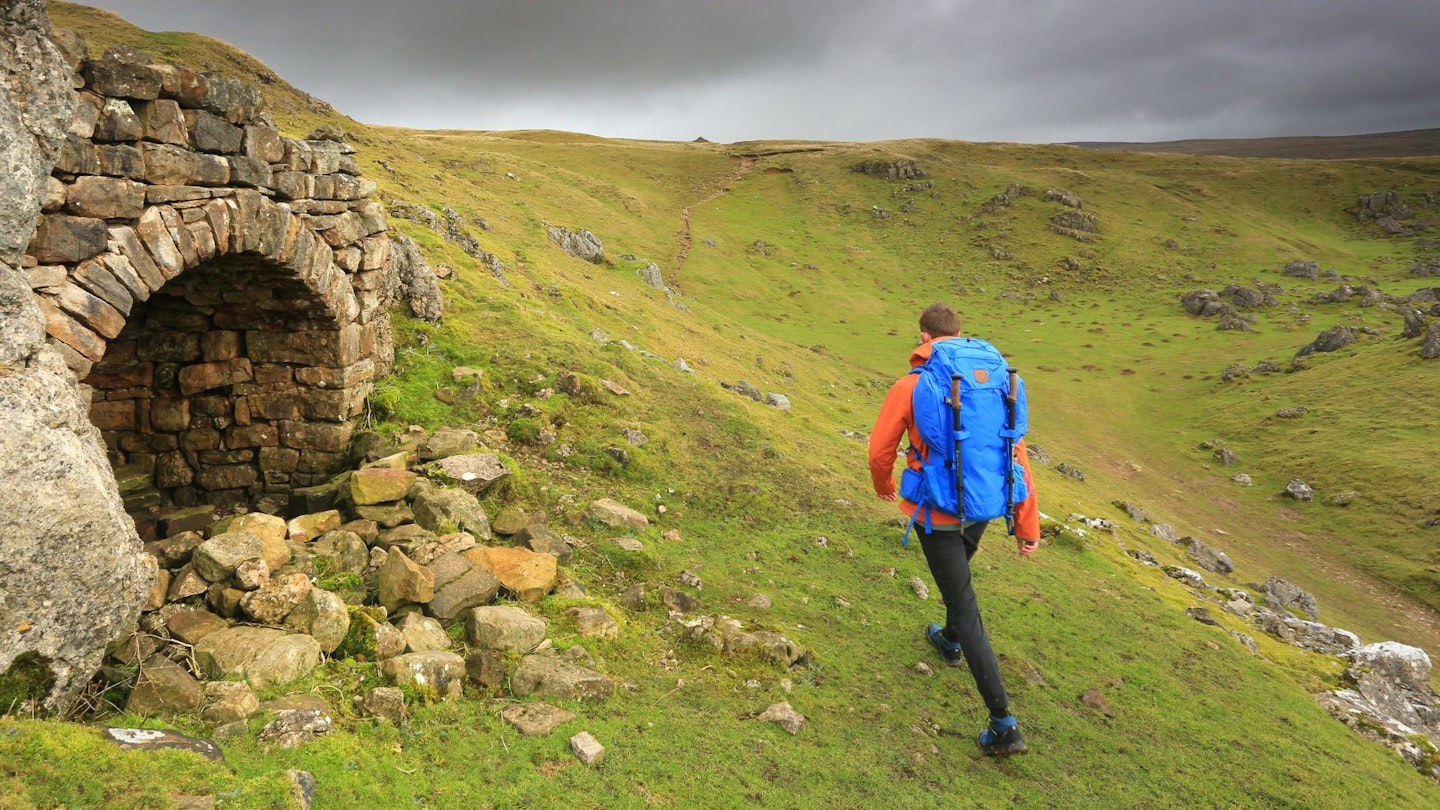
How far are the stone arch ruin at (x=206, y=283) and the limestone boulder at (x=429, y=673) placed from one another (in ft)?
12.9

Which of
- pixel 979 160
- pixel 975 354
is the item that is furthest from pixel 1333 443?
pixel 979 160

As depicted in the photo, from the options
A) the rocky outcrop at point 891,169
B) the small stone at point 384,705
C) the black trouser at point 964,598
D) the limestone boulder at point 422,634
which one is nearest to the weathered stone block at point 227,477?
the limestone boulder at point 422,634

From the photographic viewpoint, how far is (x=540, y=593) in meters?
7.57

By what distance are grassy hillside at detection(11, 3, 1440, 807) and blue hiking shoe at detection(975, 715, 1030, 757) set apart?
0.66ft

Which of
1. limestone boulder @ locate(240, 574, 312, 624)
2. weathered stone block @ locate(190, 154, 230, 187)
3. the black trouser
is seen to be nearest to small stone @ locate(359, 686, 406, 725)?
limestone boulder @ locate(240, 574, 312, 624)

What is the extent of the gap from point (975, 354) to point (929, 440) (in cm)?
87

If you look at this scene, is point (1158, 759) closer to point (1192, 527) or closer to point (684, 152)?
point (1192, 527)

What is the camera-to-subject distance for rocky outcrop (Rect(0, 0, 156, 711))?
4.39 metres

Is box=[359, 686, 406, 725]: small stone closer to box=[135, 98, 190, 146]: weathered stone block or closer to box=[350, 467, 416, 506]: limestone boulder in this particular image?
box=[350, 467, 416, 506]: limestone boulder

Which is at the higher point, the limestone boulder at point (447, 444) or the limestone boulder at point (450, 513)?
the limestone boulder at point (447, 444)

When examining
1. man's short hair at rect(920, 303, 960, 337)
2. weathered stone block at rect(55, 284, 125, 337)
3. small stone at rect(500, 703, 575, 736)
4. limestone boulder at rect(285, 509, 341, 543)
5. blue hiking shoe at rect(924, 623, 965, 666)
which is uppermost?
weathered stone block at rect(55, 284, 125, 337)

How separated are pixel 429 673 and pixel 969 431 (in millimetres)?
4880

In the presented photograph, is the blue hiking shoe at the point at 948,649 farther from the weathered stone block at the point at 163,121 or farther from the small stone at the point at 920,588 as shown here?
the weathered stone block at the point at 163,121

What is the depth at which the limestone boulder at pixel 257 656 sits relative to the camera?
17.3 feet
